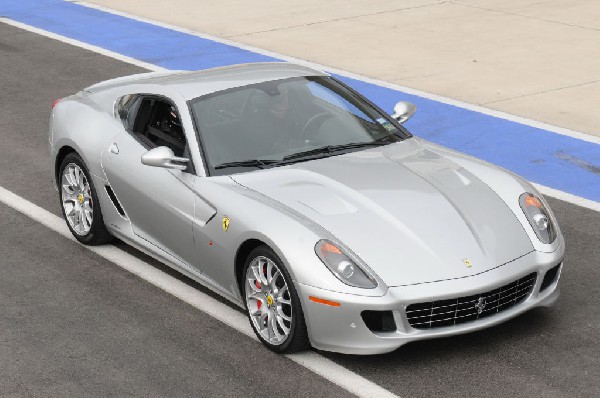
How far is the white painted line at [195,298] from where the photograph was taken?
7364 mm

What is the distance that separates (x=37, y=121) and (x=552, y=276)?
742 centimetres

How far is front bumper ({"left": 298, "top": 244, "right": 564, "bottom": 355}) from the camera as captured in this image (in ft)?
23.9

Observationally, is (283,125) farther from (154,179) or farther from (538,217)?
(538,217)

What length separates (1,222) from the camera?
10.5 meters

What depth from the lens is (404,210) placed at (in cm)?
786

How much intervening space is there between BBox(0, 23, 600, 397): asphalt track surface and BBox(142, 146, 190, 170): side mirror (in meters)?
0.94

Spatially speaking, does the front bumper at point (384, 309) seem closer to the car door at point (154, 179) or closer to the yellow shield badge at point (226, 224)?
the yellow shield badge at point (226, 224)

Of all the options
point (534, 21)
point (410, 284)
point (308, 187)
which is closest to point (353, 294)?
point (410, 284)

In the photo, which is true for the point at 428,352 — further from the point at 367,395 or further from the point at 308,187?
the point at 308,187

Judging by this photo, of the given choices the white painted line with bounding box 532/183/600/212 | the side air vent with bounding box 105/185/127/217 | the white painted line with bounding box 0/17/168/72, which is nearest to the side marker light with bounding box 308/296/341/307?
the side air vent with bounding box 105/185/127/217

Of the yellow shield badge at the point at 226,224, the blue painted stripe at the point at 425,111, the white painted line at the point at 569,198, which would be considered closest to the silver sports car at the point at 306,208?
the yellow shield badge at the point at 226,224

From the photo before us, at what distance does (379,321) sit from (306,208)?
0.94 m

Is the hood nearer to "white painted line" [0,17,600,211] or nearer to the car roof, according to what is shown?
the car roof

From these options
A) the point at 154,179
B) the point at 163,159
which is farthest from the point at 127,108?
the point at 163,159
